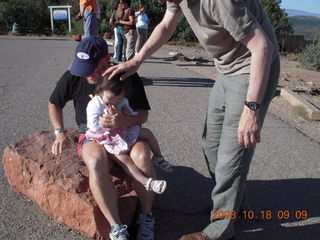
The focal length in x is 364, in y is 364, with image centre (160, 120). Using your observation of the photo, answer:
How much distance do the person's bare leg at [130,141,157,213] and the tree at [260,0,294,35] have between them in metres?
27.7

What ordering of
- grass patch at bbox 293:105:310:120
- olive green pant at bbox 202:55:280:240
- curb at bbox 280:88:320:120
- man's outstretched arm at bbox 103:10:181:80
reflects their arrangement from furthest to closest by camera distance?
grass patch at bbox 293:105:310:120 < curb at bbox 280:88:320:120 < man's outstretched arm at bbox 103:10:181:80 < olive green pant at bbox 202:55:280:240

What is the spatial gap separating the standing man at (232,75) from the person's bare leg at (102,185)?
0.51 metres

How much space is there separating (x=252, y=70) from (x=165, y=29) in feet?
3.20

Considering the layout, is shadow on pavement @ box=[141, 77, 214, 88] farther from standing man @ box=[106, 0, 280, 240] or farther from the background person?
standing man @ box=[106, 0, 280, 240]

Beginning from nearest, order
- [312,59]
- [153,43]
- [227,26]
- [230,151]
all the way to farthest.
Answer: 1. [227,26]
2. [230,151]
3. [153,43]
4. [312,59]

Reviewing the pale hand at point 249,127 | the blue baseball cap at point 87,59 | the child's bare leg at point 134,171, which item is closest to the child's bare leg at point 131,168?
the child's bare leg at point 134,171

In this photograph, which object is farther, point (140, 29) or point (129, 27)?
point (140, 29)

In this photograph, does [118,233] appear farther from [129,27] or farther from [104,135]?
[129,27]

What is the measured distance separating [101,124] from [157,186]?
0.56m

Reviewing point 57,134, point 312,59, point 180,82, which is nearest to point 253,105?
point 57,134

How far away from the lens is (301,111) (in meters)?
5.69

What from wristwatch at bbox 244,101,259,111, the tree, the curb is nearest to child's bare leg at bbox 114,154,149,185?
wristwatch at bbox 244,101,259,111

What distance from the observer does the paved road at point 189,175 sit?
2717 mm

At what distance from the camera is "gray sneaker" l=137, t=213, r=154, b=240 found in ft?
8.08
